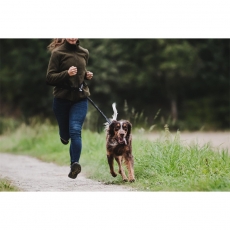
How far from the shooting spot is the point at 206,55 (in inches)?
476

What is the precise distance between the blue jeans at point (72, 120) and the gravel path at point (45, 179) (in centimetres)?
30

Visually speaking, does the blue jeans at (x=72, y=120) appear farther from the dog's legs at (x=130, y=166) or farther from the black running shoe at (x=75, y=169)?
the dog's legs at (x=130, y=166)

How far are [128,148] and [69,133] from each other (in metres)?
0.62

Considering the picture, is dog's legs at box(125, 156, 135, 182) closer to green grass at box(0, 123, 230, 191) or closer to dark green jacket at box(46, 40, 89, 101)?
green grass at box(0, 123, 230, 191)

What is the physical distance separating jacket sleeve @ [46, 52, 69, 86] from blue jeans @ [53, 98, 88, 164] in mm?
202

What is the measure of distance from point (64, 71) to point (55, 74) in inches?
3.8

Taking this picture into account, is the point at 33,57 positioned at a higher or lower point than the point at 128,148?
higher

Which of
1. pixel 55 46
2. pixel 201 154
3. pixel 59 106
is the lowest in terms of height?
pixel 201 154

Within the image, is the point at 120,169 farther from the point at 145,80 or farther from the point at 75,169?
the point at 145,80

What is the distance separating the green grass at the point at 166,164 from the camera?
15.9 ft

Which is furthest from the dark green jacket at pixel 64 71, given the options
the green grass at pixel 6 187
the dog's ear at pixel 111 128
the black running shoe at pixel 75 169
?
the green grass at pixel 6 187

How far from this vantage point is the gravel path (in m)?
5.26
